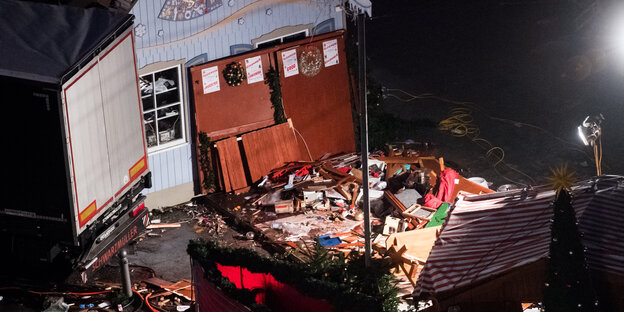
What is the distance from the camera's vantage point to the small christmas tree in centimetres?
809

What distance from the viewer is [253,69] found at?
1588cm

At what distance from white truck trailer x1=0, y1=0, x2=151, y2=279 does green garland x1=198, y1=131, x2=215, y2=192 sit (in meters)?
3.28

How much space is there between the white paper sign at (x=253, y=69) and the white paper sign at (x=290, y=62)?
61 centimetres

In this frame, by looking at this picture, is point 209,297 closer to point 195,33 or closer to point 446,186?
point 446,186

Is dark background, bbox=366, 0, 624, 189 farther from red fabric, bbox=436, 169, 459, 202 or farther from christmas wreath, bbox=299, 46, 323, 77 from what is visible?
christmas wreath, bbox=299, 46, 323, 77

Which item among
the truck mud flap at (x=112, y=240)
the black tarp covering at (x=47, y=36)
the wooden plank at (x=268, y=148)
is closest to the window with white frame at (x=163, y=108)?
the wooden plank at (x=268, y=148)

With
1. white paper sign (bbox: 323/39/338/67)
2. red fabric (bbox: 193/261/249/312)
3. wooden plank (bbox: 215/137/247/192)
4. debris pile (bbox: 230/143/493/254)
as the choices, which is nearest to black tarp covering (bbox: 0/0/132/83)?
red fabric (bbox: 193/261/249/312)

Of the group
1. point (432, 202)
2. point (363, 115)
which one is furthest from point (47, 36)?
point (432, 202)

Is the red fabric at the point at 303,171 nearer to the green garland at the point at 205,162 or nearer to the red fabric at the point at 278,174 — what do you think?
the red fabric at the point at 278,174

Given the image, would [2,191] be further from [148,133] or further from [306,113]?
[306,113]

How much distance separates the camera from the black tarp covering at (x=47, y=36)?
33.2 feet

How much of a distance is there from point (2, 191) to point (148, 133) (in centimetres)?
443

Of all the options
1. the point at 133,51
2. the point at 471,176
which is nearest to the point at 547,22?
the point at 471,176

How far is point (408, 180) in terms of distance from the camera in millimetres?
15258
